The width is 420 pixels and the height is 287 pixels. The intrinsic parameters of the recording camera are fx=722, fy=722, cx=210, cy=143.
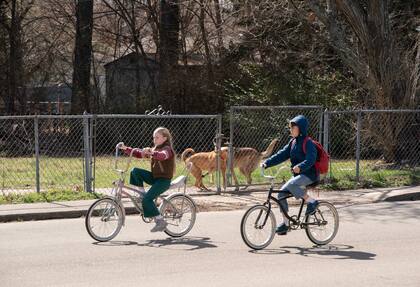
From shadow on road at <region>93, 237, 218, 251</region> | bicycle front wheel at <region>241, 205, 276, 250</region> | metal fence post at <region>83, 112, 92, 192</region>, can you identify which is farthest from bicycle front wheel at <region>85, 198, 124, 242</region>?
metal fence post at <region>83, 112, 92, 192</region>

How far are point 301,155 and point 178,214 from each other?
1.79 metres

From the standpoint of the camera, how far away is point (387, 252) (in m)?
8.32

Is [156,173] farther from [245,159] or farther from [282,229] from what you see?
[245,159]

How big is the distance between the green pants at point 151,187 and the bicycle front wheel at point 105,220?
0.34 m

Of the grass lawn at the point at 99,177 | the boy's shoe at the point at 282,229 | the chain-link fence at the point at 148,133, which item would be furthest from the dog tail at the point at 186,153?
the chain-link fence at the point at 148,133

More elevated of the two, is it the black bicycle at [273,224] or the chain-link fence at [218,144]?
the chain-link fence at [218,144]

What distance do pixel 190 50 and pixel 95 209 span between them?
17.4 m

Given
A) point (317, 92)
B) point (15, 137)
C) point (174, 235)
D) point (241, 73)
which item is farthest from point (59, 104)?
point (174, 235)

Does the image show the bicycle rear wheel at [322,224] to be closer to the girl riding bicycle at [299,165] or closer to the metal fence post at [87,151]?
the girl riding bicycle at [299,165]

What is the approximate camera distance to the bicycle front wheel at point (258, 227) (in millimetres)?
8344

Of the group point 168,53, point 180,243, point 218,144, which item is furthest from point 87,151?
point 168,53

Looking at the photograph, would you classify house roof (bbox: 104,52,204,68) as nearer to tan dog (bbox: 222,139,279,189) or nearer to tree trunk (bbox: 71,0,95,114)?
tree trunk (bbox: 71,0,95,114)

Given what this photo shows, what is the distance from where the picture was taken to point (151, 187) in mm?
9031

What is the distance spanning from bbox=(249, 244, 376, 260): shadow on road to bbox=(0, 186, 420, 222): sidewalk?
141 inches
